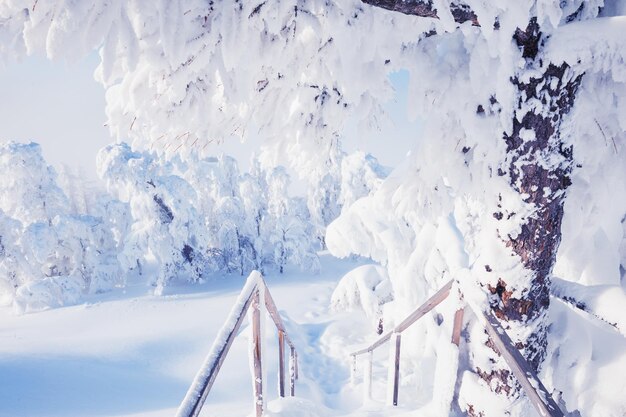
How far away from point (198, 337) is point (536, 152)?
17239mm

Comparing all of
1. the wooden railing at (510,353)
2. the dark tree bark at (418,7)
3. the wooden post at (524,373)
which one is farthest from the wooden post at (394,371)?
the dark tree bark at (418,7)

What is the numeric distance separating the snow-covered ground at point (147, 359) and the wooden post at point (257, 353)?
258 mm

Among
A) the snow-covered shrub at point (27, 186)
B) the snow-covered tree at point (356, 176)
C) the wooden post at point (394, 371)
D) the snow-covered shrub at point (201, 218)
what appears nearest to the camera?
the wooden post at point (394, 371)

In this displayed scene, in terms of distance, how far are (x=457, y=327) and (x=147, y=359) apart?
15.0m

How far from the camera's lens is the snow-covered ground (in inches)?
396

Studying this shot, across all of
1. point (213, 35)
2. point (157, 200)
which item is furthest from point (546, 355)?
point (157, 200)

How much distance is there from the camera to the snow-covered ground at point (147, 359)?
10047 millimetres

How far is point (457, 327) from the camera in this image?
3.03 metres

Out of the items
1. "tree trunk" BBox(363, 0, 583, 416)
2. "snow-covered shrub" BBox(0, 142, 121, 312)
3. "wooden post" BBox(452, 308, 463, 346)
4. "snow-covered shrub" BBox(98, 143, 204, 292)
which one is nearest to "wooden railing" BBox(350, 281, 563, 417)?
"wooden post" BBox(452, 308, 463, 346)

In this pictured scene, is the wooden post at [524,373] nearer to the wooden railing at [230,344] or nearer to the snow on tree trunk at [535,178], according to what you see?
the snow on tree trunk at [535,178]

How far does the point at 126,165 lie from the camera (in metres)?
24.1

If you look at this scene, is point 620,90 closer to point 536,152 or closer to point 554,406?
point 536,152

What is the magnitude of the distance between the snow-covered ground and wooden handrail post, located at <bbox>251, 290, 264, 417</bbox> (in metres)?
0.26

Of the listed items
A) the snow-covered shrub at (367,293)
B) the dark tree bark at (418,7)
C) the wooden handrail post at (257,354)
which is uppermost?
the dark tree bark at (418,7)
